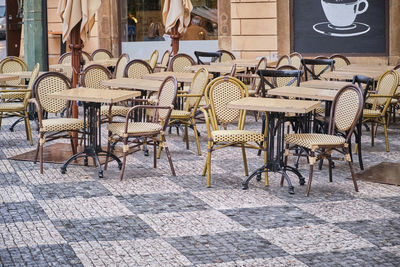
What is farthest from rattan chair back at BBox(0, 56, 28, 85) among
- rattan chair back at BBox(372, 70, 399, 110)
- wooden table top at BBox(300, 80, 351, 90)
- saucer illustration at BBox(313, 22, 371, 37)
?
saucer illustration at BBox(313, 22, 371, 37)

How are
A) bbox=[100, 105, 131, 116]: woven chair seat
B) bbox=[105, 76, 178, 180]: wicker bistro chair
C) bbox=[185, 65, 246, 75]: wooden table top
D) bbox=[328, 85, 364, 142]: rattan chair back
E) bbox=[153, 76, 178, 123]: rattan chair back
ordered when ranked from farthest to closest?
bbox=[185, 65, 246, 75]: wooden table top < bbox=[100, 105, 131, 116]: woven chair seat < bbox=[153, 76, 178, 123]: rattan chair back < bbox=[105, 76, 178, 180]: wicker bistro chair < bbox=[328, 85, 364, 142]: rattan chair back

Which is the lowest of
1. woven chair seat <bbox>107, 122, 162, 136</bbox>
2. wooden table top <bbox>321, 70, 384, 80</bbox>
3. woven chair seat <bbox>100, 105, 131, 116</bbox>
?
woven chair seat <bbox>107, 122, 162, 136</bbox>

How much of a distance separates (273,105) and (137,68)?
4.33 m

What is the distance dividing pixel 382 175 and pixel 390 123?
421 centimetres

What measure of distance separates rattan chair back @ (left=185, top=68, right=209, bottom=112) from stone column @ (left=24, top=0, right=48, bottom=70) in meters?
4.80

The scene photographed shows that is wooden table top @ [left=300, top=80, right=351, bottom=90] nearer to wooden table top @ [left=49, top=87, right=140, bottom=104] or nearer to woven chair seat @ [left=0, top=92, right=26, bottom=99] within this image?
wooden table top @ [left=49, top=87, right=140, bottom=104]

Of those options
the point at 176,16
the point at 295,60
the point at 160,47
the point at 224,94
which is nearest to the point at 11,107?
the point at 224,94

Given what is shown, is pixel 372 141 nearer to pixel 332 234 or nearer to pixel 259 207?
pixel 259 207

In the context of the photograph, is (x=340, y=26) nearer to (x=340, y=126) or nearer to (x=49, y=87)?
(x=49, y=87)

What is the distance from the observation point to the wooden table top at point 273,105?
7648mm

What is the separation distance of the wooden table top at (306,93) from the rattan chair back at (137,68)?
311cm

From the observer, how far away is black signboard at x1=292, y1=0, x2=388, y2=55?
16.4 metres

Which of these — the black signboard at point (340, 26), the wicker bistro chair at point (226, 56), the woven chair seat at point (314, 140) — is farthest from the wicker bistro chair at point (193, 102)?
the black signboard at point (340, 26)

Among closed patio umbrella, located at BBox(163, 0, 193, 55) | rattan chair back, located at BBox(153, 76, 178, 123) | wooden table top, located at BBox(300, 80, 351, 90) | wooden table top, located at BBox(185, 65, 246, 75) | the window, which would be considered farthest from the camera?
the window
